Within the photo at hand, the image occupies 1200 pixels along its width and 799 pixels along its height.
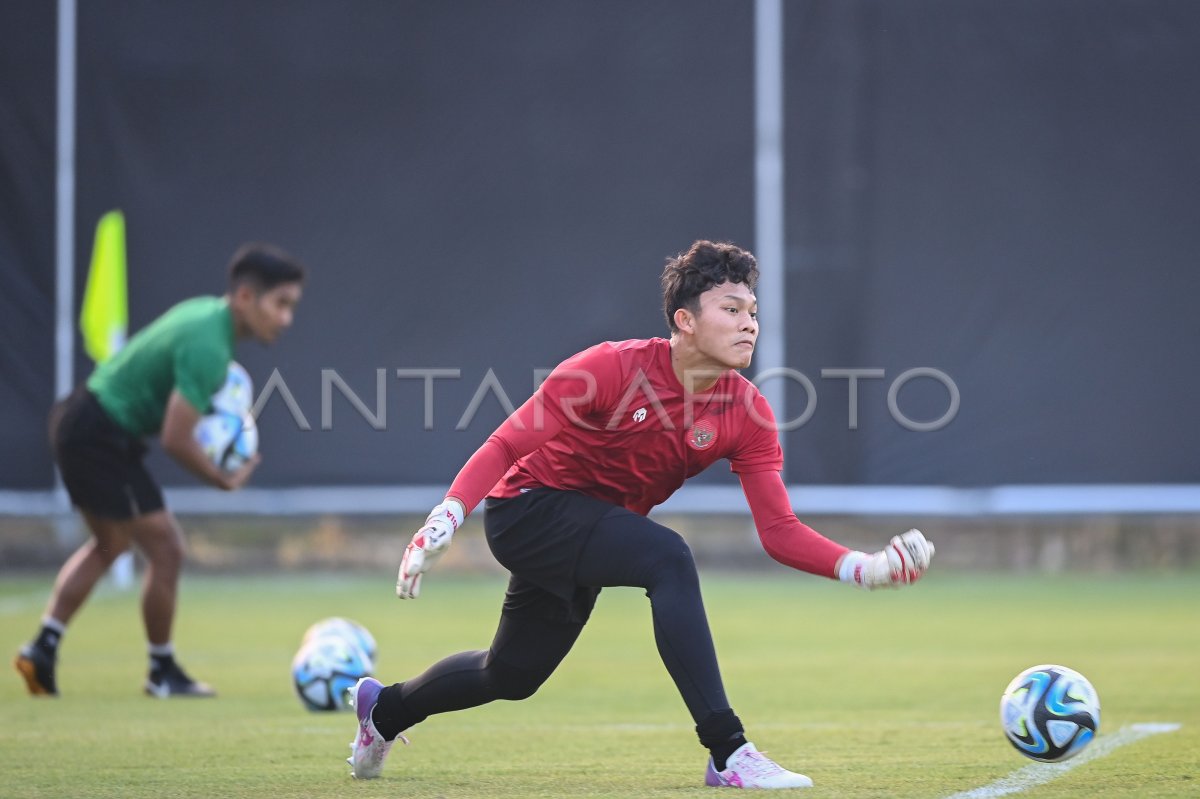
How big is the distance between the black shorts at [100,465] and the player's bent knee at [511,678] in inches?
127

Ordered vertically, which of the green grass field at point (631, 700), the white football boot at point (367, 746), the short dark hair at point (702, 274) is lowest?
the green grass field at point (631, 700)

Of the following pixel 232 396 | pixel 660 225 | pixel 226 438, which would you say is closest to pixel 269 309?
pixel 232 396

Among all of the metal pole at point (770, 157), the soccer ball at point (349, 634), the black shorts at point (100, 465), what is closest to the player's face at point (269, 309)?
the black shorts at point (100, 465)

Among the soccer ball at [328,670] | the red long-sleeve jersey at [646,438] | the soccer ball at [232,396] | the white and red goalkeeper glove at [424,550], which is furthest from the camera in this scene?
the soccer ball at [232,396]

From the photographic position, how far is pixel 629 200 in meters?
14.2

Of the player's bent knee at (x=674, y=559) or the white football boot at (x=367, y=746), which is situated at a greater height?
the player's bent knee at (x=674, y=559)

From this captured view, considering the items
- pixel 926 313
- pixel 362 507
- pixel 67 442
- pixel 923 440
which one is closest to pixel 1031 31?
pixel 926 313

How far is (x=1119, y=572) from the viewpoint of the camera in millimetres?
14578

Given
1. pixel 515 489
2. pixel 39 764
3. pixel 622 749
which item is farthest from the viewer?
pixel 622 749

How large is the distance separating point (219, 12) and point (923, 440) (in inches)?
281

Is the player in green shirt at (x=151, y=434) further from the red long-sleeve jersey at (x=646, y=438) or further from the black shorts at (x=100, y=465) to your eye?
the red long-sleeve jersey at (x=646, y=438)

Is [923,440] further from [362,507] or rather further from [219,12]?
[219,12]

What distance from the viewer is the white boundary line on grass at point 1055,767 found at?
4.37 meters

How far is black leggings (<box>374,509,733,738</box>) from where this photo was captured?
14.4 ft
